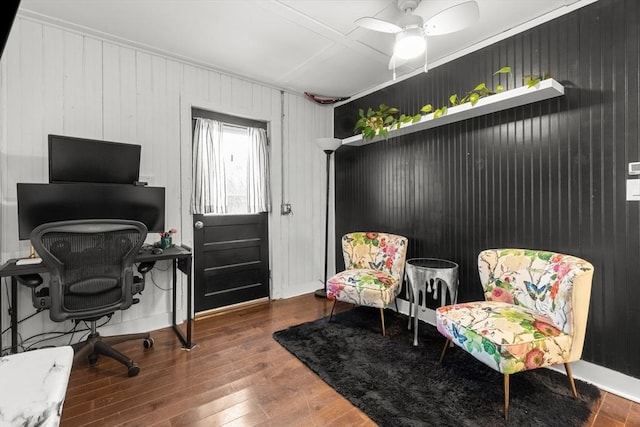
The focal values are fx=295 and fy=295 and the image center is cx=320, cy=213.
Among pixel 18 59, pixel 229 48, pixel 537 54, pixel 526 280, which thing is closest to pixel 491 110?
pixel 537 54

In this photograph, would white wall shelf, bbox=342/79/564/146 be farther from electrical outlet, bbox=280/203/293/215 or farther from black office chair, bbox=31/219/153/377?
black office chair, bbox=31/219/153/377

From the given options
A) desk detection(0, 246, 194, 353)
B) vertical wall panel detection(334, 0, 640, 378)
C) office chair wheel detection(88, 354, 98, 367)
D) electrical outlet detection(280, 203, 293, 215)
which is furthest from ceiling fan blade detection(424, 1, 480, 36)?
office chair wheel detection(88, 354, 98, 367)

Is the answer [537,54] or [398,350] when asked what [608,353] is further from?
[537,54]

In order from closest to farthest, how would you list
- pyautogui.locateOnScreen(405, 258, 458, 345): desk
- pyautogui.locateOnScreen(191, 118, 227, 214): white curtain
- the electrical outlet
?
1. pyautogui.locateOnScreen(405, 258, 458, 345): desk
2. pyautogui.locateOnScreen(191, 118, 227, 214): white curtain
3. the electrical outlet

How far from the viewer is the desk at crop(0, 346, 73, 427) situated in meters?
0.54

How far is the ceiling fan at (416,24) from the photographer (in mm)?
1777

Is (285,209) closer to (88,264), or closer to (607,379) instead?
(88,264)

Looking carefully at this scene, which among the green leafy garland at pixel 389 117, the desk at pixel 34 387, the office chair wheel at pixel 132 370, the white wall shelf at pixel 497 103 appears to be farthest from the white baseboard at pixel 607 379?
the office chair wheel at pixel 132 370

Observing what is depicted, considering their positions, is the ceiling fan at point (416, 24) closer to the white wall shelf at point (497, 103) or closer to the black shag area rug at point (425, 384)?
the white wall shelf at point (497, 103)

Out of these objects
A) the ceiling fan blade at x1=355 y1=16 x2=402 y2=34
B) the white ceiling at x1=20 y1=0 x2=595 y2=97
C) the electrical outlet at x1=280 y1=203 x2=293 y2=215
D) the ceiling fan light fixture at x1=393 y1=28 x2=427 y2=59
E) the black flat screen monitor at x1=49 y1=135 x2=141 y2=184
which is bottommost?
the electrical outlet at x1=280 y1=203 x2=293 y2=215

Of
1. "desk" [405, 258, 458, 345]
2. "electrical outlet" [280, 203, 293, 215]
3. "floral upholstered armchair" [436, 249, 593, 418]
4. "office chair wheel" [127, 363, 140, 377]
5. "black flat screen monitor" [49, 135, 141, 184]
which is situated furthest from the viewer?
"electrical outlet" [280, 203, 293, 215]

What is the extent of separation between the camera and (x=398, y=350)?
2396mm

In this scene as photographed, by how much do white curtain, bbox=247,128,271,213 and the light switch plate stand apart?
10.1 ft

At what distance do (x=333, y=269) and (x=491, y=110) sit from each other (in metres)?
2.64
